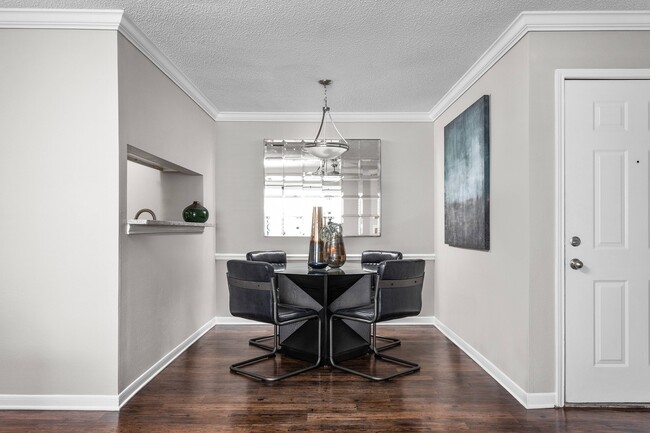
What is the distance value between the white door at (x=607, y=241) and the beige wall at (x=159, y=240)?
9.53 ft

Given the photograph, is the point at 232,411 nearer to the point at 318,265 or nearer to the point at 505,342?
the point at 318,265

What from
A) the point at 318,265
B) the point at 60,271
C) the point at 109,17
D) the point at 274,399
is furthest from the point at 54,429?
the point at 109,17

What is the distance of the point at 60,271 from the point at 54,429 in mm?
931

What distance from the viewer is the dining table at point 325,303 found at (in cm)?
369

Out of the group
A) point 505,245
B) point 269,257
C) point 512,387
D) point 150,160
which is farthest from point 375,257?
point 150,160

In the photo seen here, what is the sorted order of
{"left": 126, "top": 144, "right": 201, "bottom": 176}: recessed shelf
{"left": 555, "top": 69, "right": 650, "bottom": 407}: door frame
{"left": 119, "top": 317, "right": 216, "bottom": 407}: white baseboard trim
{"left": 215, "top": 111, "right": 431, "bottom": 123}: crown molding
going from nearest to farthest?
{"left": 555, "top": 69, "right": 650, "bottom": 407}: door frame → {"left": 119, "top": 317, "right": 216, "bottom": 407}: white baseboard trim → {"left": 126, "top": 144, "right": 201, "bottom": 176}: recessed shelf → {"left": 215, "top": 111, "right": 431, "bottom": 123}: crown molding

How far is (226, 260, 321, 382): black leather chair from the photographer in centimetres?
337

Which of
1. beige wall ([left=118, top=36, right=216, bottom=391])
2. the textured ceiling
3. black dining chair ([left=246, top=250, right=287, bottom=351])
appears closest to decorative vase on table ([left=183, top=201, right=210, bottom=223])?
beige wall ([left=118, top=36, right=216, bottom=391])

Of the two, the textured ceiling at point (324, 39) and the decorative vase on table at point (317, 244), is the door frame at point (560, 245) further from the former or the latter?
the decorative vase on table at point (317, 244)

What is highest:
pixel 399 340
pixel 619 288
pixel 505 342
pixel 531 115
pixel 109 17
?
pixel 109 17

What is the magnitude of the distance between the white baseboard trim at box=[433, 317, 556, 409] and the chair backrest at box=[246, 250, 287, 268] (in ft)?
6.50

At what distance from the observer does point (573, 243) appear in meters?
2.93

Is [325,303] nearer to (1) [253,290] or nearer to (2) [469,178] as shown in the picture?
(1) [253,290]

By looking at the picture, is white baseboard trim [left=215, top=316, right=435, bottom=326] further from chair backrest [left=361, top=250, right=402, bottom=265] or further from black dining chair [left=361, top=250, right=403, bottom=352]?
chair backrest [left=361, top=250, right=402, bottom=265]
